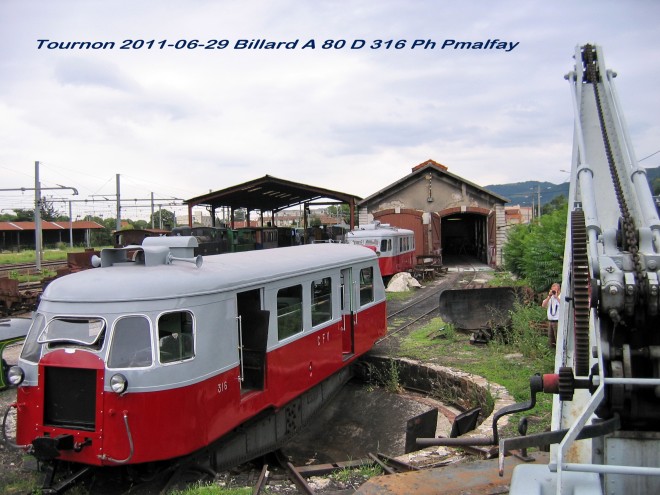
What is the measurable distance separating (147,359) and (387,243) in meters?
19.4

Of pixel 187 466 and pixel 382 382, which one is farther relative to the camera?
pixel 382 382

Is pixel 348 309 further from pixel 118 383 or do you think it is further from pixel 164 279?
pixel 118 383

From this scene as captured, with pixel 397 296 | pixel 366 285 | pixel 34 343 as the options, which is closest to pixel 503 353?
pixel 366 285

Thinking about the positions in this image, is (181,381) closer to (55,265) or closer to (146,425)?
(146,425)

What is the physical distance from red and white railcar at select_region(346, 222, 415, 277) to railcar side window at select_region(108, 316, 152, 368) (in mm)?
16815

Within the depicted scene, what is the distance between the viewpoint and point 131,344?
18.6 ft

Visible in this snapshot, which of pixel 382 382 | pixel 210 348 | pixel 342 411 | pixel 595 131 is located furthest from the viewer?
pixel 382 382

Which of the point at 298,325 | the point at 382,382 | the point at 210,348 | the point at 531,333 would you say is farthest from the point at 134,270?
the point at 531,333

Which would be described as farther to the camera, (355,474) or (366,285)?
(366,285)

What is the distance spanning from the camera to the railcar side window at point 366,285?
11.1 m

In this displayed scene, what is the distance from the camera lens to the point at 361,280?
36.3 feet

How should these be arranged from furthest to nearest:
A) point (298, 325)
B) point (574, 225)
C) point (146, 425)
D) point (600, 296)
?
point (298, 325), point (146, 425), point (574, 225), point (600, 296)

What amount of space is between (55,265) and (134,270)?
29.4 meters

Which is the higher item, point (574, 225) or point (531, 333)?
point (574, 225)
